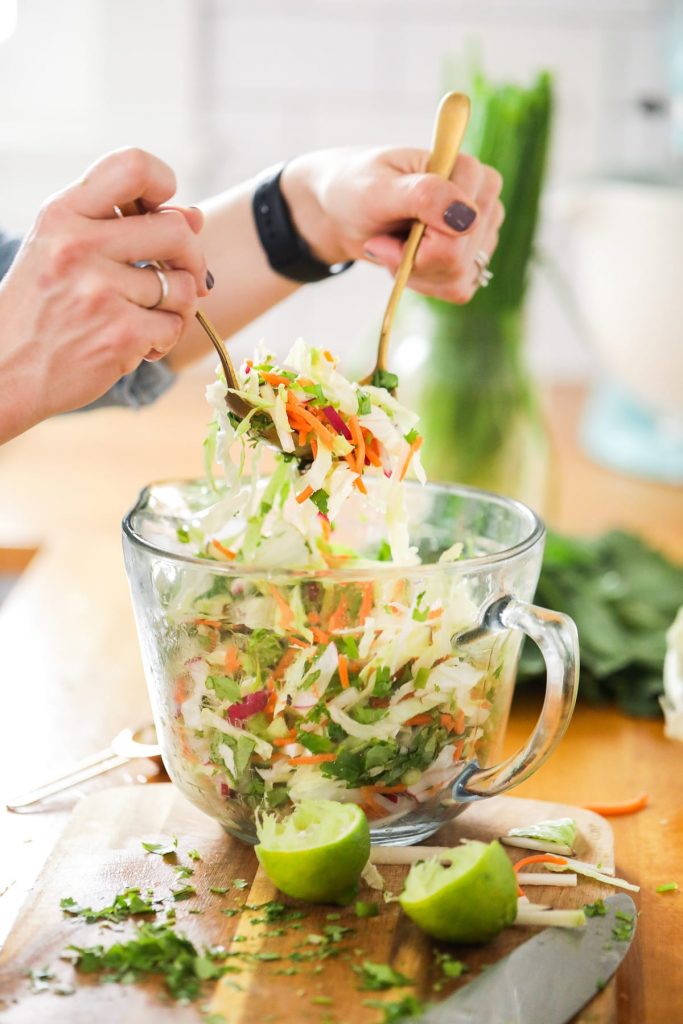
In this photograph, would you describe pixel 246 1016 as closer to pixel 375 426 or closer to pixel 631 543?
pixel 375 426

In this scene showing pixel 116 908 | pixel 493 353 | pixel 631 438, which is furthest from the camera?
pixel 631 438

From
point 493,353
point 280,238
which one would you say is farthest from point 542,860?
point 493,353

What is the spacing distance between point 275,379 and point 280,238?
0.36 metres

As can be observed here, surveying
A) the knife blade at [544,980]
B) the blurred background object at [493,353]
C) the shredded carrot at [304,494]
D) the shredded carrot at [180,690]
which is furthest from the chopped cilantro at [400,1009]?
the blurred background object at [493,353]

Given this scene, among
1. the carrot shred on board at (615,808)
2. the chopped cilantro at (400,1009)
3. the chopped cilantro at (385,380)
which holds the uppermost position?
the chopped cilantro at (385,380)

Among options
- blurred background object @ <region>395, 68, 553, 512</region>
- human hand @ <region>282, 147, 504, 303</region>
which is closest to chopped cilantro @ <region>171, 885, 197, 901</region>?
human hand @ <region>282, 147, 504, 303</region>

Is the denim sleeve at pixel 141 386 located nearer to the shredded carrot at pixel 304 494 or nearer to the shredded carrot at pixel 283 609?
the shredded carrot at pixel 304 494

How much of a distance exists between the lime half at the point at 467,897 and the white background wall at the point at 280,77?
6.51 feet

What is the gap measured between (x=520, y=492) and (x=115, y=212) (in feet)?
2.77

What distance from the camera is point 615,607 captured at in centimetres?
127

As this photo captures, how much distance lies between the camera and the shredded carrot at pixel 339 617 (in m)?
0.73

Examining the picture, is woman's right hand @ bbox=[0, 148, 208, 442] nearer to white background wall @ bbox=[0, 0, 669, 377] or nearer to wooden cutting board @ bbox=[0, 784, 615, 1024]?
wooden cutting board @ bbox=[0, 784, 615, 1024]

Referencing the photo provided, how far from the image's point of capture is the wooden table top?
0.82m

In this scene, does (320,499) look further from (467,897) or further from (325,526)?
(467,897)
